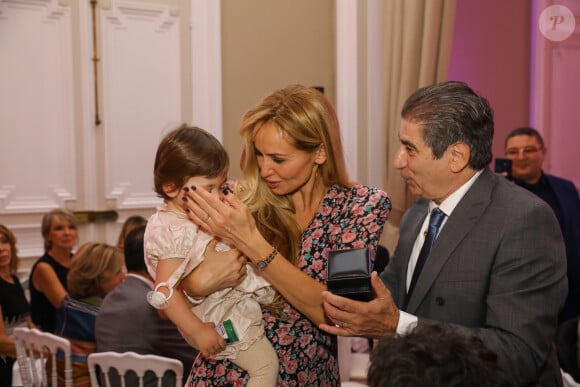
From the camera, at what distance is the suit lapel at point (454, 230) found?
1743mm

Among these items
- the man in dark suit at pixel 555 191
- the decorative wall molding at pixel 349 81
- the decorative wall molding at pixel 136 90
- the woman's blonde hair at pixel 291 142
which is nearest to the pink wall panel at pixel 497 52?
the decorative wall molding at pixel 349 81

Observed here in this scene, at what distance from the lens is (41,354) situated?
10.2ft

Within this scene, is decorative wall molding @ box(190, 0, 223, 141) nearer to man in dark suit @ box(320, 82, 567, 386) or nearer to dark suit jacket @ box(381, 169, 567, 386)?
man in dark suit @ box(320, 82, 567, 386)

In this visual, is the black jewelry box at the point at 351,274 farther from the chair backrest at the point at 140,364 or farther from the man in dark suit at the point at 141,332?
the man in dark suit at the point at 141,332

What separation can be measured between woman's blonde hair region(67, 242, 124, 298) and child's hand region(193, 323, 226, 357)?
1860 mm

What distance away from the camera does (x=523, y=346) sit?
1.63m

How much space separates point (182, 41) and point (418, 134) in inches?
144

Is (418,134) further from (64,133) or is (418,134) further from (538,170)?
(64,133)

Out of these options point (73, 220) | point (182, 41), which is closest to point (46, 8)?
point (182, 41)

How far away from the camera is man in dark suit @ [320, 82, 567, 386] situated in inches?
64.3

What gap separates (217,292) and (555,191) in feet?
10.0

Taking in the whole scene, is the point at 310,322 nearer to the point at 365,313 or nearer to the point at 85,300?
the point at 365,313

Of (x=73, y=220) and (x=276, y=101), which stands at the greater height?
(x=276, y=101)

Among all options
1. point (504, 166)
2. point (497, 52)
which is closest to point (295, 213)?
point (504, 166)
